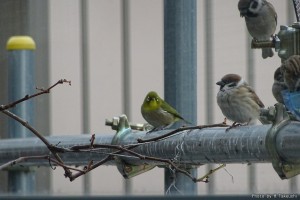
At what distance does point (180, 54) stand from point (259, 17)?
1.22 meters

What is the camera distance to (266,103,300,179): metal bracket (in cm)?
214

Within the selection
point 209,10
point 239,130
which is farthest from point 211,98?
point 239,130

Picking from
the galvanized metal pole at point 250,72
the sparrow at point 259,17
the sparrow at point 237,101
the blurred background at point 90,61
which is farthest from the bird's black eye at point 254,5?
the blurred background at point 90,61

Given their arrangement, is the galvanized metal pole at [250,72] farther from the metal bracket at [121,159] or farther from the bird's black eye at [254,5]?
the metal bracket at [121,159]

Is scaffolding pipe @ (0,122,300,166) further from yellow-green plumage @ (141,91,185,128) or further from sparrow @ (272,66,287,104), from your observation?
yellow-green plumage @ (141,91,185,128)

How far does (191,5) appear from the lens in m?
2.92

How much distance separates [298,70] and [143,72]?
366 centimetres

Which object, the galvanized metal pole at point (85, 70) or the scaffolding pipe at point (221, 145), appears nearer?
the scaffolding pipe at point (221, 145)

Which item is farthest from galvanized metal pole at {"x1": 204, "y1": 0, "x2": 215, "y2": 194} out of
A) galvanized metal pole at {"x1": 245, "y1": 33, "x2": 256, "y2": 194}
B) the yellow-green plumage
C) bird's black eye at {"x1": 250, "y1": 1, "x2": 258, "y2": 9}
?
bird's black eye at {"x1": 250, "y1": 1, "x2": 258, "y2": 9}

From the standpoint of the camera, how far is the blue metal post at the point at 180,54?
288 cm

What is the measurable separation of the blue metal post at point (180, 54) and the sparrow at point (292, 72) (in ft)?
2.14

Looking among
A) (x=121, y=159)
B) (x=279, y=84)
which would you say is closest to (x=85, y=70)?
(x=121, y=159)

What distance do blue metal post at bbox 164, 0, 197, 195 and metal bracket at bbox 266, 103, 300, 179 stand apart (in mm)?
679

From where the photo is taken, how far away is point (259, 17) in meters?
4.03
